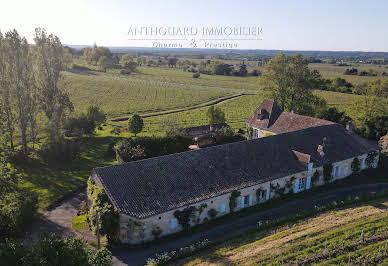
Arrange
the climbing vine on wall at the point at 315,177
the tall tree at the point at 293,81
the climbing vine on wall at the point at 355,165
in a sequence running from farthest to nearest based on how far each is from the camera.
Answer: the tall tree at the point at 293,81 < the climbing vine on wall at the point at 355,165 < the climbing vine on wall at the point at 315,177

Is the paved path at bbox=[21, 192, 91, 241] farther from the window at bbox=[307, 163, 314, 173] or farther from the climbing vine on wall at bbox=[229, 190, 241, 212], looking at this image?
the window at bbox=[307, 163, 314, 173]

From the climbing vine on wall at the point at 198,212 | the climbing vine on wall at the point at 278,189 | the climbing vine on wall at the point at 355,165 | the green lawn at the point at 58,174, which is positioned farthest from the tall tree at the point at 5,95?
the climbing vine on wall at the point at 355,165

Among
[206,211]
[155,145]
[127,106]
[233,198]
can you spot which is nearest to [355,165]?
[233,198]

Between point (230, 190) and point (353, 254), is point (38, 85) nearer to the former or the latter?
point (230, 190)

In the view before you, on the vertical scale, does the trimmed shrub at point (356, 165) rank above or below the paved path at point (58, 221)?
above

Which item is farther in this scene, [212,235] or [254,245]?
[212,235]

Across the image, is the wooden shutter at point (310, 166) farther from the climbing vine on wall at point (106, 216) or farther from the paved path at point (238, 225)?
the climbing vine on wall at point (106, 216)

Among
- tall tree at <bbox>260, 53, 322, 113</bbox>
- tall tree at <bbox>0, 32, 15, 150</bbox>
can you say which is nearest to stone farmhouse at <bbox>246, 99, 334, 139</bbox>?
tall tree at <bbox>260, 53, 322, 113</bbox>

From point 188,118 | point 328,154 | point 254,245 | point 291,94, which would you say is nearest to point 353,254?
point 254,245
